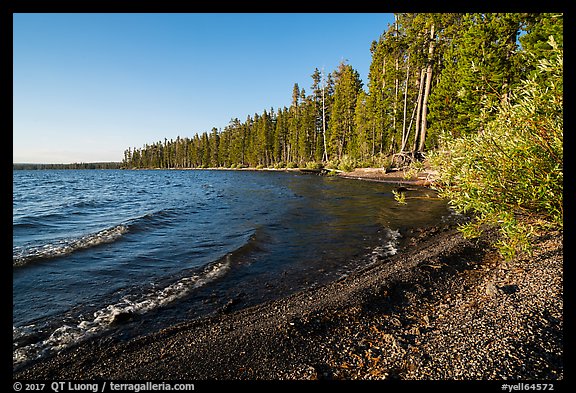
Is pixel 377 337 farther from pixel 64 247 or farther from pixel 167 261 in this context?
pixel 64 247

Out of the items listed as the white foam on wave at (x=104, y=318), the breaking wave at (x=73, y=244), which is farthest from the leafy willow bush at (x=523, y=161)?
the breaking wave at (x=73, y=244)

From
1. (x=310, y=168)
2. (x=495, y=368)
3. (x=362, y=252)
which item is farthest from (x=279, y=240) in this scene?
(x=310, y=168)

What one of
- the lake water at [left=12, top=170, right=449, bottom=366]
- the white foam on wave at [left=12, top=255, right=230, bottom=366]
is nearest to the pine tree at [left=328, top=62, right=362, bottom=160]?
the lake water at [left=12, top=170, right=449, bottom=366]

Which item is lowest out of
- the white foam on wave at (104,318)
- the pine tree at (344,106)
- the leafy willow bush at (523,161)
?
the white foam on wave at (104,318)

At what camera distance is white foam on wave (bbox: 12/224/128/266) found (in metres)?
8.98

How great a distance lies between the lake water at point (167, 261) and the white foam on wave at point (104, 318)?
0.02 m

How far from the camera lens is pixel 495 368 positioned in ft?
9.86

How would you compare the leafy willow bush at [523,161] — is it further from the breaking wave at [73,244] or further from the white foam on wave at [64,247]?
the white foam on wave at [64,247]

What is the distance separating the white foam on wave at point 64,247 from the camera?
898cm

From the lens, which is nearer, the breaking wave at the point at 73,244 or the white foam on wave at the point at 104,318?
the white foam on wave at the point at 104,318

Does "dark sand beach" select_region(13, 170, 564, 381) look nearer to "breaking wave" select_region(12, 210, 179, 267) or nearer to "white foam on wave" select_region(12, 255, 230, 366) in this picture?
"white foam on wave" select_region(12, 255, 230, 366)

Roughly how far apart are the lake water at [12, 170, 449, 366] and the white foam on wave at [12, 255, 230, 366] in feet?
0.07

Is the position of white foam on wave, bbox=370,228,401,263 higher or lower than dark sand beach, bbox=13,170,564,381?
lower
